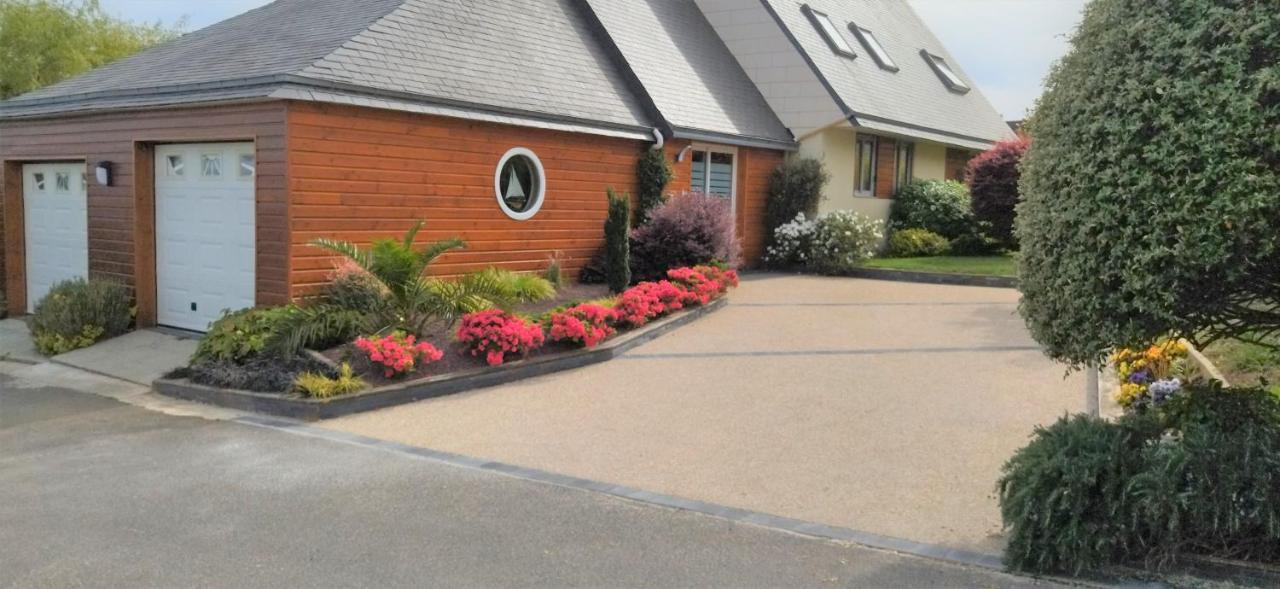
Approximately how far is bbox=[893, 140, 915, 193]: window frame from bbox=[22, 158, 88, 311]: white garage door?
17592mm

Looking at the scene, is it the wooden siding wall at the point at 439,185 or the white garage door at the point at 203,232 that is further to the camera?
the white garage door at the point at 203,232

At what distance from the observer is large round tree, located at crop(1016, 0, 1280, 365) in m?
4.37

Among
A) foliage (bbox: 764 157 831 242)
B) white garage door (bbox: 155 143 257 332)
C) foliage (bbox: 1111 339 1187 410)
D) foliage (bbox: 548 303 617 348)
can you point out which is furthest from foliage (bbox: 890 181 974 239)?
white garage door (bbox: 155 143 257 332)

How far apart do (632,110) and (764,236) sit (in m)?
5.34

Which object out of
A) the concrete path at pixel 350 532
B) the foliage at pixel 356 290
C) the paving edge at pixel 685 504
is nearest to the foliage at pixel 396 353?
the foliage at pixel 356 290

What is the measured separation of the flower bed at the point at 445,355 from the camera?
8.98m

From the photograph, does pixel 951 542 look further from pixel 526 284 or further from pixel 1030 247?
pixel 526 284

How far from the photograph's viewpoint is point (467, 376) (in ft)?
31.6

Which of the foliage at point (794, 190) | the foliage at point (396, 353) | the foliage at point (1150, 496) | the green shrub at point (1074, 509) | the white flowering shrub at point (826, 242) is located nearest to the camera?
the foliage at point (1150, 496)

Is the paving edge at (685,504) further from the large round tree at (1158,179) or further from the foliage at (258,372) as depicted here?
the large round tree at (1158,179)

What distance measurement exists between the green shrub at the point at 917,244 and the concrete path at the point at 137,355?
50.5ft

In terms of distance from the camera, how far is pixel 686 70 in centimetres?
1922

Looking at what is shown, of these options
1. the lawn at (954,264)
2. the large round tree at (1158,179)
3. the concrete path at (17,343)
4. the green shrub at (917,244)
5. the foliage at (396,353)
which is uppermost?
the large round tree at (1158,179)

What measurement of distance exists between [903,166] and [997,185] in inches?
144
